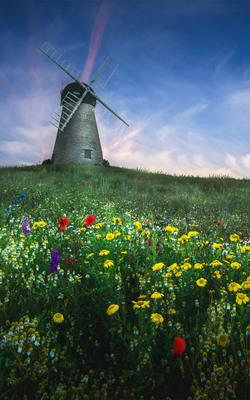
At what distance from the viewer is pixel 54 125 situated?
23344 millimetres

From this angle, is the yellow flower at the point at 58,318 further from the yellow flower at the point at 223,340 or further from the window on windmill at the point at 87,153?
the window on windmill at the point at 87,153

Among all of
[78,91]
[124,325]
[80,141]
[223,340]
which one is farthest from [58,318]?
[78,91]

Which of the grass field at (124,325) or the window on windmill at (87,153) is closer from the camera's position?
the grass field at (124,325)

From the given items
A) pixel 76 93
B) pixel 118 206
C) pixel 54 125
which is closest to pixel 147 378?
pixel 118 206

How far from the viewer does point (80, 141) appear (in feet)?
75.8

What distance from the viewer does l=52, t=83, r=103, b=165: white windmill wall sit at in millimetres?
23078

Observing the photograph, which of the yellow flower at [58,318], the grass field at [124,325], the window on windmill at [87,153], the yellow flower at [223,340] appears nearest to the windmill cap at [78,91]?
the window on windmill at [87,153]

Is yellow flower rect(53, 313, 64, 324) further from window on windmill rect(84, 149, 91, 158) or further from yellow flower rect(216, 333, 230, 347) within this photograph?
window on windmill rect(84, 149, 91, 158)

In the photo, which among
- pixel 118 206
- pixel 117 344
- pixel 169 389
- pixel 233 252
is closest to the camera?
pixel 169 389

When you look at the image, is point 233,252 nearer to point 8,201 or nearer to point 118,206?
Answer: point 118,206

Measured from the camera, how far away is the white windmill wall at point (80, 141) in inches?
909

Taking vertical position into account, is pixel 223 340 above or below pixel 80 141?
below

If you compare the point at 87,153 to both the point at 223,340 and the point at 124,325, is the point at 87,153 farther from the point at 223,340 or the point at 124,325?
the point at 223,340

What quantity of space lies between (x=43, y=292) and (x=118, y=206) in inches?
169
